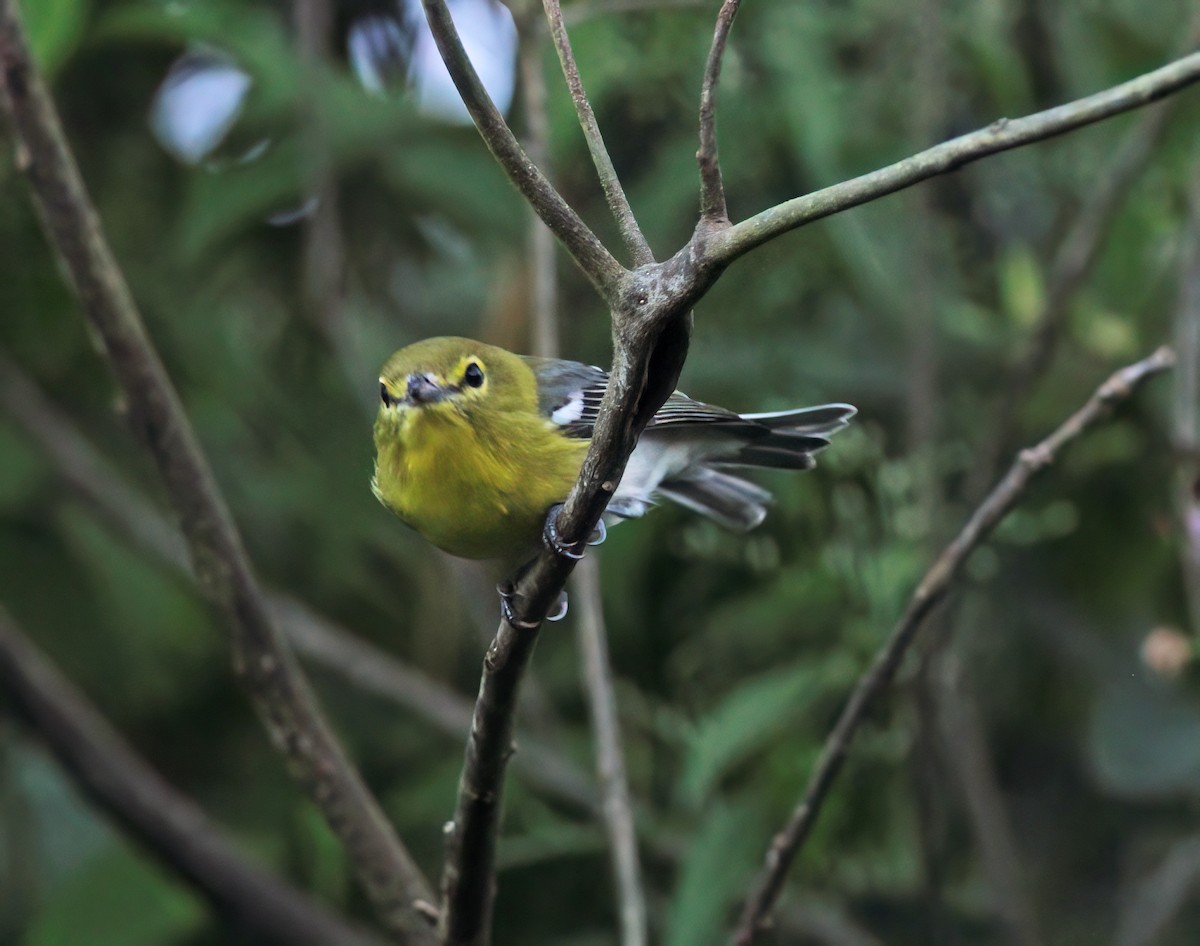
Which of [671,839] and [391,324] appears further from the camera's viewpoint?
[391,324]

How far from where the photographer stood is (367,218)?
17.3 feet

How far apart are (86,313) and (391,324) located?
244cm

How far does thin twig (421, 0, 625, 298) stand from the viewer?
5.41ft

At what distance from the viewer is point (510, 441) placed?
288 cm

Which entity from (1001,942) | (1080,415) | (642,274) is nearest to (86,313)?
(642,274)

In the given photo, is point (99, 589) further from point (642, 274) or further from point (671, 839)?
point (642, 274)

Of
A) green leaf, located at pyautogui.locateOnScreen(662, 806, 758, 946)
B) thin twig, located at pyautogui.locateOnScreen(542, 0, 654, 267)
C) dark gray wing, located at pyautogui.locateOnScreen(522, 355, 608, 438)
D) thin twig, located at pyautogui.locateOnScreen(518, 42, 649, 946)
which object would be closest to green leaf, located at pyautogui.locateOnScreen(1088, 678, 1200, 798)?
green leaf, located at pyautogui.locateOnScreen(662, 806, 758, 946)

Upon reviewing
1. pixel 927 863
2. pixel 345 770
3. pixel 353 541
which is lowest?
pixel 927 863

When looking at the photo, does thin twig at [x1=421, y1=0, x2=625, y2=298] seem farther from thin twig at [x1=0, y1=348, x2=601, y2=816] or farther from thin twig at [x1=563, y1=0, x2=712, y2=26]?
thin twig at [x1=0, y1=348, x2=601, y2=816]

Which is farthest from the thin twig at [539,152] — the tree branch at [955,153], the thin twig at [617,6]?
the tree branch at [955,153]

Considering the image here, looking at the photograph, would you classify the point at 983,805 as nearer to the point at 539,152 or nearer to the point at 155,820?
the point at 539,152

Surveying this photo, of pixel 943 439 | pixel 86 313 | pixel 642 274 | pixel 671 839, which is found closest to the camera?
pixel 642 274

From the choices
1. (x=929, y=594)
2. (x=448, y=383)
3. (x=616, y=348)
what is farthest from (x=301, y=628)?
(x=616, y=348)

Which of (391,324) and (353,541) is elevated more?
(391,324)
